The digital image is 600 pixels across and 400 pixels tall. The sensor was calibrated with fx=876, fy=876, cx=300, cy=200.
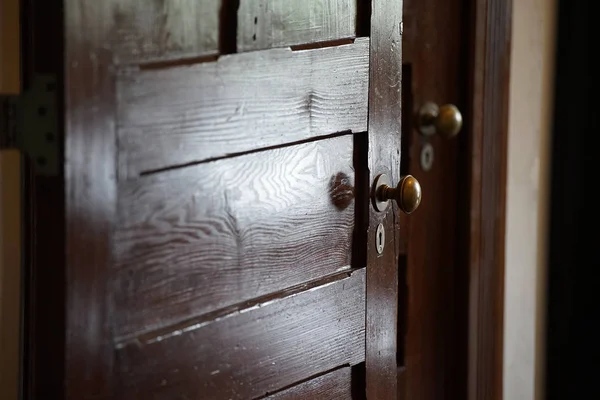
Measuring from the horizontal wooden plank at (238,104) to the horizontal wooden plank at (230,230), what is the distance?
0.02m

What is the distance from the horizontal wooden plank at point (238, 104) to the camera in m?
0.90

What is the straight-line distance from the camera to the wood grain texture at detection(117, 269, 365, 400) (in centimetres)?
95

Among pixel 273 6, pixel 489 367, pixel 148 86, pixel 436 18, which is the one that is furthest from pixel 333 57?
pixel 489 367

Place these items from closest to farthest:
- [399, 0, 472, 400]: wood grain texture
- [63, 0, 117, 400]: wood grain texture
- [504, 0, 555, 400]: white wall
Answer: [63, 0, 117, 400]: wood grain texture < [399, 0, 472, 400]: wood grain texture < [504, 0, 555, 400]: white wall

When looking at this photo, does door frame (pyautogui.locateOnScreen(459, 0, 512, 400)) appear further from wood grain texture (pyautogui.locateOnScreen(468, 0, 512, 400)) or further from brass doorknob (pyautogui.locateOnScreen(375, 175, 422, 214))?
brass doorknob (pyautogui.locateOnScreen(375, 175, 422, 214))

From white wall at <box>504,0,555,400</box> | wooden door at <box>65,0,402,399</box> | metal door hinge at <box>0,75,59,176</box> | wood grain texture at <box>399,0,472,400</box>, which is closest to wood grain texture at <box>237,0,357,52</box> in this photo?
wooden door at <box>65,0,402,399</box>

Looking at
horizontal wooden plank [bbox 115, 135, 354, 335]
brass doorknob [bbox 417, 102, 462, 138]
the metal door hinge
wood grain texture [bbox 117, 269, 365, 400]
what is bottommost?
wood grain texture [bbox 117, 269, 365, 400]

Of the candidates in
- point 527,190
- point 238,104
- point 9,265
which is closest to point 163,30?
point 238,104

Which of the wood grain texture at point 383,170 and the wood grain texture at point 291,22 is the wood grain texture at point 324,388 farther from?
the wood grain texture at point 291,22

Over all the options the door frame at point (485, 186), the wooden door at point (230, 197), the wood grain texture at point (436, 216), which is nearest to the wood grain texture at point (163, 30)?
the wooden door at point (230, 197)

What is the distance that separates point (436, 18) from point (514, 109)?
1.09ft

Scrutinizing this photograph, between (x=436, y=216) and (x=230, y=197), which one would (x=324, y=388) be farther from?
(x=436, y=216)

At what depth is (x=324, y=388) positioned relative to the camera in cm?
124

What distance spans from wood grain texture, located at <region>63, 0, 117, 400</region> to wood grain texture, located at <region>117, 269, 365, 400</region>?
5 cm
